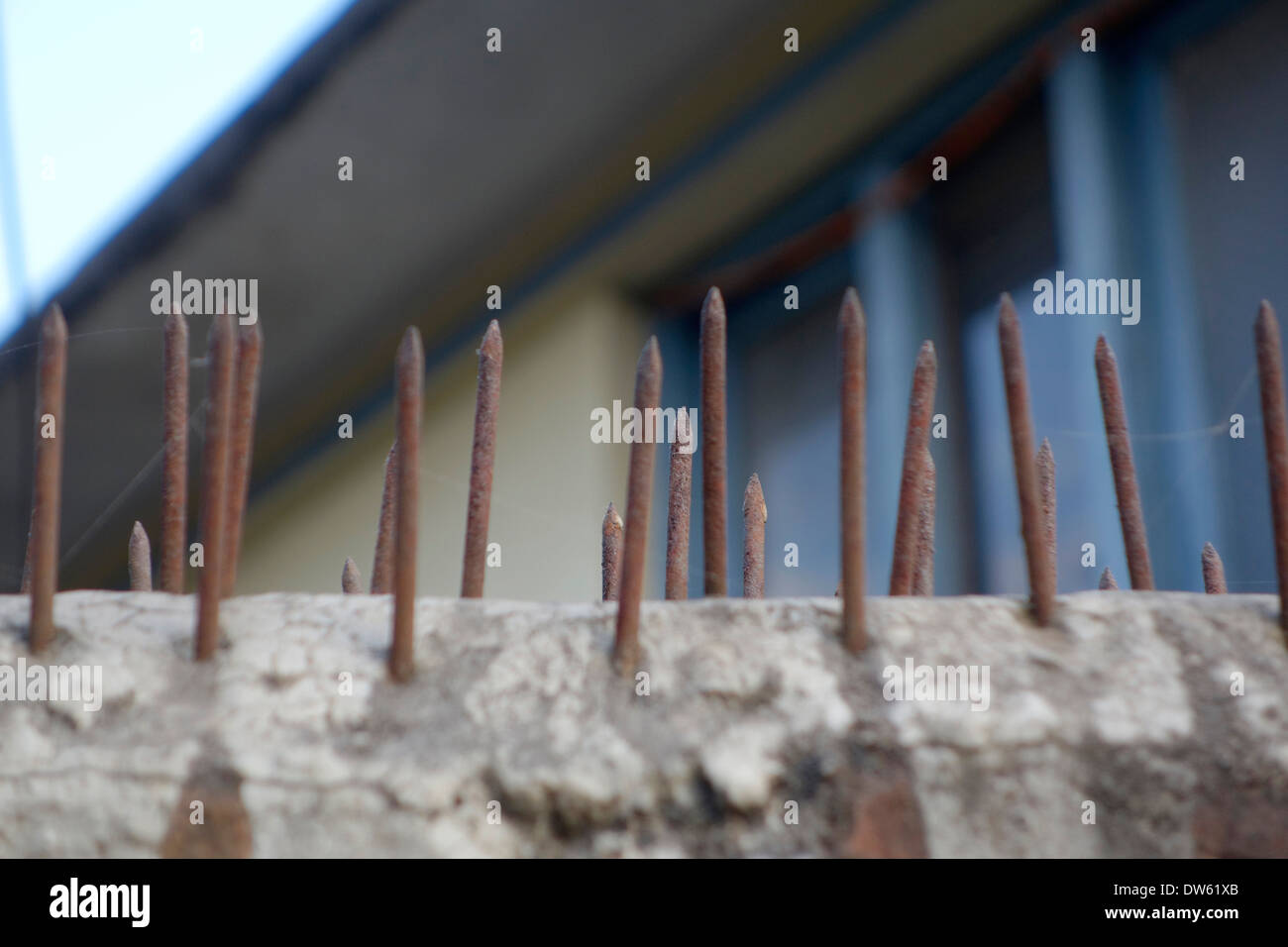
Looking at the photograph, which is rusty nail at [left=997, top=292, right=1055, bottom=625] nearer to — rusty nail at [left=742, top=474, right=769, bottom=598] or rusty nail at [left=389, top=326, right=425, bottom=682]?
rusty nail at [left=742, top=474, right=769, bottom=598]

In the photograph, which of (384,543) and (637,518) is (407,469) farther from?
(384,543)

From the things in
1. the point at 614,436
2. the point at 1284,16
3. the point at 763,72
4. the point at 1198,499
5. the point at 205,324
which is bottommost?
the point at 1198,499

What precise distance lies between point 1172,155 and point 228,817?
10.6 ft

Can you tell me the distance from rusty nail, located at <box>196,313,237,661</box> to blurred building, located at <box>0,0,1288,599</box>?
272 cm

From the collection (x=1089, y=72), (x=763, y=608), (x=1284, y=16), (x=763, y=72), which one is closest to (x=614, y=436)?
(x=763, y=72)

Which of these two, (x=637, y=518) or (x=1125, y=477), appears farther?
(x=1125, y=477)

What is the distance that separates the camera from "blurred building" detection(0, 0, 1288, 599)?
3.42 m

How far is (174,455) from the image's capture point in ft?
3.78

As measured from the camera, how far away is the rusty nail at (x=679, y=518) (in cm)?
126

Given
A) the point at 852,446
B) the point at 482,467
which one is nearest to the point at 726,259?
the point at 482,467

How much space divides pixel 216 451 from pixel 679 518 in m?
0.46

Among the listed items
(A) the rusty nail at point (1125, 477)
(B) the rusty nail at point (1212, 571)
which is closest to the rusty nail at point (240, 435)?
(A) the rusty nail at point (1125, 477)
